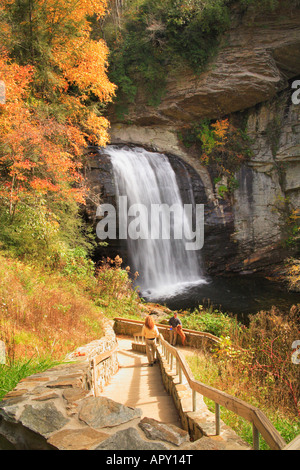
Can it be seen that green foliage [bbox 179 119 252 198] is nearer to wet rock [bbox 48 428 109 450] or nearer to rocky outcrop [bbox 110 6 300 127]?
rocky outcrop [bbox 110 6 300 127]

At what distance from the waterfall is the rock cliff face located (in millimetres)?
1856

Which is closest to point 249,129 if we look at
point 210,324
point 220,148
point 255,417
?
point 220,148

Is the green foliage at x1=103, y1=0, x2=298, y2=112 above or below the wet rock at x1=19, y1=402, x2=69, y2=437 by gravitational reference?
above

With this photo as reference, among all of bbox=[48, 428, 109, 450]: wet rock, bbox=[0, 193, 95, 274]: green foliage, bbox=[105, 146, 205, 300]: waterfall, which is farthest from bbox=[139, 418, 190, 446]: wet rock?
bbox=[105, 146, 205, 300]: waterfall

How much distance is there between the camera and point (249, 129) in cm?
2189

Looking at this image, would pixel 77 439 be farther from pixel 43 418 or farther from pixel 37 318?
pixel 37 318

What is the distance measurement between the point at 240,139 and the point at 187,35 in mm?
7473

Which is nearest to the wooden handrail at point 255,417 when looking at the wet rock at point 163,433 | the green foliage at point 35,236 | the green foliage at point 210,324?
the wet rock at point 163,433

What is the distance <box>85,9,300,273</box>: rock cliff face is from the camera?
62.2 ft

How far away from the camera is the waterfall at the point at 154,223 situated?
16.6m

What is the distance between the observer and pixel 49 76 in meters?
11.4

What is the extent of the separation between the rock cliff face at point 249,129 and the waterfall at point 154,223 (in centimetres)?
186
